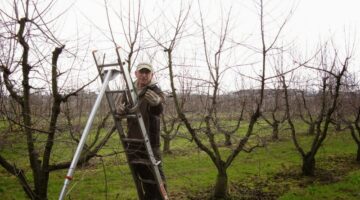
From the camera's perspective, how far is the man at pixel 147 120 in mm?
4033

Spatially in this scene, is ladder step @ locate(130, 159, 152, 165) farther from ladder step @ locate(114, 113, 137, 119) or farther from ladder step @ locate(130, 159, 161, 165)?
ladder step @ locate(114, 113, 137, 119)

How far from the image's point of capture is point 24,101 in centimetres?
451

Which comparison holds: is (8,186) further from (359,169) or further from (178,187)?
(359,169)

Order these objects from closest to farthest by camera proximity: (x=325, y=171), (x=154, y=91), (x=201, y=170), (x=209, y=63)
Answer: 1. (x=154, y=91)
2. (x=209, y=63)
3. (x=325, y=171)
4. (x=201, y=170)

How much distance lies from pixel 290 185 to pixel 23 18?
7569 mm

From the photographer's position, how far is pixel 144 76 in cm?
432

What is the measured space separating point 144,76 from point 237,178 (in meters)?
6.83

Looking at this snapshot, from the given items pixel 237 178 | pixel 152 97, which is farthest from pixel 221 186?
pixel 152 97

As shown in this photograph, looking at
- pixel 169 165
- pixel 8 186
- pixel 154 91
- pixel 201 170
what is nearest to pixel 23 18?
pixel 154 91

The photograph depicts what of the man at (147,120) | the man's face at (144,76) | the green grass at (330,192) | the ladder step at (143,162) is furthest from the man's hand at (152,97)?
the green grass at (330,192)

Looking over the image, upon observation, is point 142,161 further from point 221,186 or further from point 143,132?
point 221,186

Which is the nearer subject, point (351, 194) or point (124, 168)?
point (351, 194)

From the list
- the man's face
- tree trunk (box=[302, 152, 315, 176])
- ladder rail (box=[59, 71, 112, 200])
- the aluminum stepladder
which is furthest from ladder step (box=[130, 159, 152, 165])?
tree trunk (box=[302, 152, 315, 176])

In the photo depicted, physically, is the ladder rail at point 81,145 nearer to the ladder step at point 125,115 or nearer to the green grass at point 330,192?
the ladder step at point 125,115
